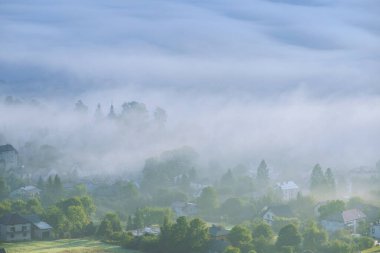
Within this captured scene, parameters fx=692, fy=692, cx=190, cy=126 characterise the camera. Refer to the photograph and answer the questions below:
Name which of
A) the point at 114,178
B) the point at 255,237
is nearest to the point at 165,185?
the point at 114,178

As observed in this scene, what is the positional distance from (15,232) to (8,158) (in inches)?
1577

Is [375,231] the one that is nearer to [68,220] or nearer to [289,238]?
[289,238]

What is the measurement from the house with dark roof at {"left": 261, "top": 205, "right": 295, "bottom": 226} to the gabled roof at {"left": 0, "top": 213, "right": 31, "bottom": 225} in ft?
64.5

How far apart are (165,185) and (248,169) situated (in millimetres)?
16713

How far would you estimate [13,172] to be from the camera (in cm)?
8419

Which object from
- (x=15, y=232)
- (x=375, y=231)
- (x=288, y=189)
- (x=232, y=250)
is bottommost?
(x=232, y=250)

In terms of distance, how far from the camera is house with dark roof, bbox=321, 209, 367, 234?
53125mm

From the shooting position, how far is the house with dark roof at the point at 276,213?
57.3 meters

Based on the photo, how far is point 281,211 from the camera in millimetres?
58188

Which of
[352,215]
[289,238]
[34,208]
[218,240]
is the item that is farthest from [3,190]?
[289,238]

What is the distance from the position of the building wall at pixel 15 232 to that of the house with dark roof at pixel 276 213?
19348mm

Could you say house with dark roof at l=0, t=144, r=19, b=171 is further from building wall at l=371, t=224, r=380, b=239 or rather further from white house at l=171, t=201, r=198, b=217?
building wall at l=371, t=224, r=380, b=239

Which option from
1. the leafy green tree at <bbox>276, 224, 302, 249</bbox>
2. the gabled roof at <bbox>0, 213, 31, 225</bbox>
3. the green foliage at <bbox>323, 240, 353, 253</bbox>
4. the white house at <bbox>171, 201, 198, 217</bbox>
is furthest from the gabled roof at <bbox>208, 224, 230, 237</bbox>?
the white house at <bbox>171, 201, 198, 217</bbox>

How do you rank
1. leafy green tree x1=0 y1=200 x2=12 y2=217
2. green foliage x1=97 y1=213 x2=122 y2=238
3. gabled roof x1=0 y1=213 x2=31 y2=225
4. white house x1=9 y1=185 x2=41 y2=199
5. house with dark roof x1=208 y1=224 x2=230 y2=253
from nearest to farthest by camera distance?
1. house with dark roof x1=208 y1=224 x2=230 y2=253
2. gabled roof x1=0 y1=213 x2=31 y2=225
3. green foliage x1=97 y1=213 x2=122 y2=238
4. leafy green tree x1=0 y1=200 x2=12 y2=217
5. white house x1=9 y1=185 x2=41 y2=199
